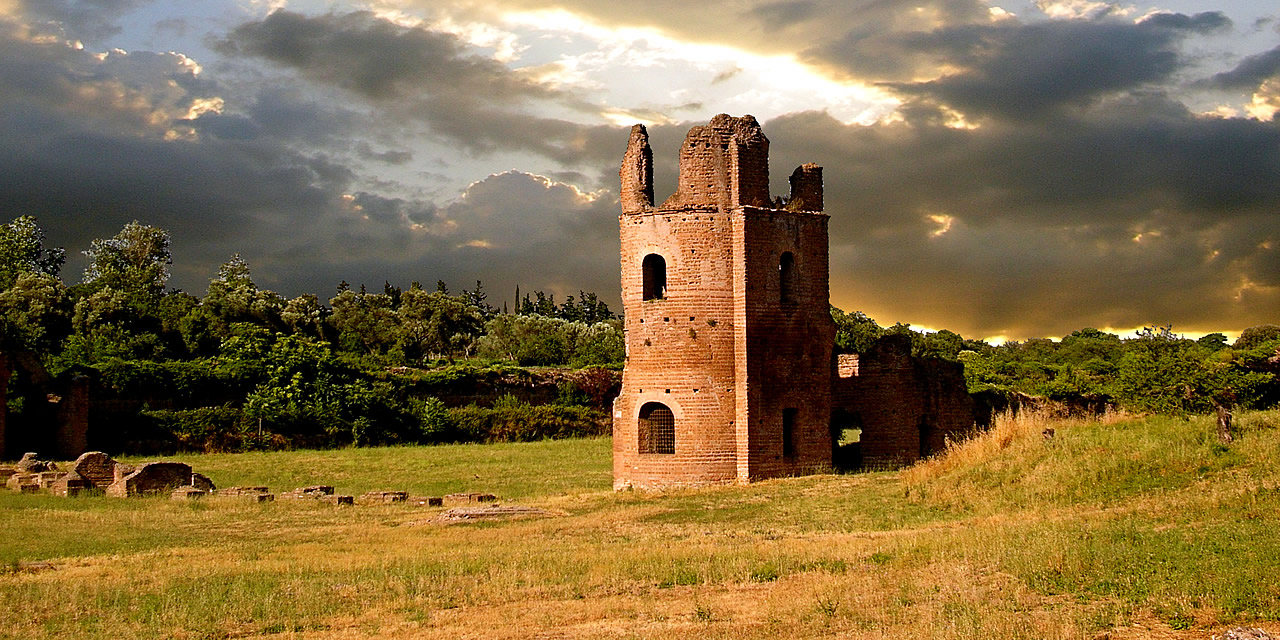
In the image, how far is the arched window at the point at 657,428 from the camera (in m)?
25.3

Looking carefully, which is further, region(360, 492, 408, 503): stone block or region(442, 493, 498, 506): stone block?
region(360, 492, 408, 503): stone block

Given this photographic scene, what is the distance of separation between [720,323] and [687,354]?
1.01m

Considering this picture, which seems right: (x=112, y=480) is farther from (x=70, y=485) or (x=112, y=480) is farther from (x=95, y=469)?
(x=70, y=485)

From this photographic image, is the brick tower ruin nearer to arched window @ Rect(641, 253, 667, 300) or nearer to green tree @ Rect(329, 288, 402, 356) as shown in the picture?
arched window @ Rect(641, 253, 667, 300)

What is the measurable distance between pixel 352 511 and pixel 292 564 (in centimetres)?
746

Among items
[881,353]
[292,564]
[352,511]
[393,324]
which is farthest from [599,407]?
[393,324]

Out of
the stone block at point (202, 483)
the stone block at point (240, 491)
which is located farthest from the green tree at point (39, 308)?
the stone block at point (240, 491)

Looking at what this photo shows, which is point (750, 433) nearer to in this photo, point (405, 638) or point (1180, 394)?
point (1180, 394)

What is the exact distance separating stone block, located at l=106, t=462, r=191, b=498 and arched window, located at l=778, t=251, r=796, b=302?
47.4 ft

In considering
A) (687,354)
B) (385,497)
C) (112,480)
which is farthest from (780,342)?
(112,480)

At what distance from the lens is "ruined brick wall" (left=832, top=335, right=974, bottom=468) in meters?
28.1

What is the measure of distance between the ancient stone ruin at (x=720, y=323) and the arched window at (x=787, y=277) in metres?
0.03

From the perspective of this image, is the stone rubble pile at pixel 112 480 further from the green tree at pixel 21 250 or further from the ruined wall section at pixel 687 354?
the green tree at pixel 21 250

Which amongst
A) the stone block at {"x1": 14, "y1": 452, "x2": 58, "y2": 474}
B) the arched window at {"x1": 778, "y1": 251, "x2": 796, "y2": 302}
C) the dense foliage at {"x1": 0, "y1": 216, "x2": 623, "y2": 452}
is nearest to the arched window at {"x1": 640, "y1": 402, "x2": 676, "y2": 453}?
the arched window at {"x1": 778, "y1": 251, "x2": 796, "y2": 302}
